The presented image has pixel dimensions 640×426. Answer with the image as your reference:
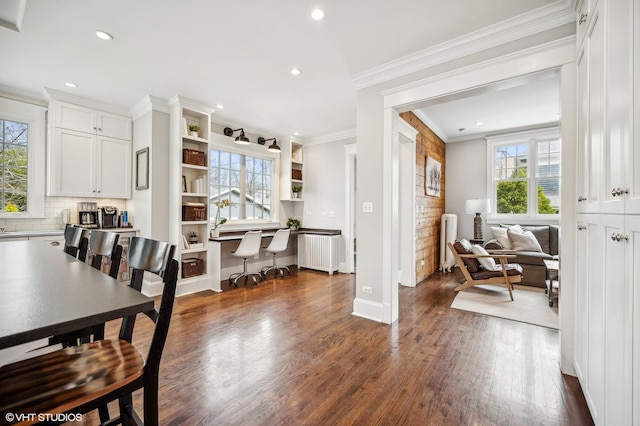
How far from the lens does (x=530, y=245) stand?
469cm

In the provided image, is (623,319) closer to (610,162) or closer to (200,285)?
(610,162)

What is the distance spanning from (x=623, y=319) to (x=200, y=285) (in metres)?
4.42

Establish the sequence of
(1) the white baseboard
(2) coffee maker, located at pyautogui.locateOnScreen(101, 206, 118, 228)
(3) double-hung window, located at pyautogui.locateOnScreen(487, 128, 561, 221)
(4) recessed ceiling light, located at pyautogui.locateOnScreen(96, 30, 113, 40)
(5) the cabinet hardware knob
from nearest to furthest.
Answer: (5) the cabinet hardware knob < (4) recessed ceiling light, located at pyautogui.locateOnScreen(96, 30, 113, 40) < (1) the white baseboard < (2) coffee maker, located at pyautogui.locateOnScreen(101, 206, 118, 228) < (3) double-hung window, located at pyautogui.locateOnScreen(487, 128, 561, 221)

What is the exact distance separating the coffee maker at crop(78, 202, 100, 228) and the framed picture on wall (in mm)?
5302

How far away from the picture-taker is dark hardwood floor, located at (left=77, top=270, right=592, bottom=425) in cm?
165

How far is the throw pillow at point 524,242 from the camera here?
15.4 feet

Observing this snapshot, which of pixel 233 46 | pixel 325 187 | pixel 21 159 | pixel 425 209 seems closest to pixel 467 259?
pixel 425 209

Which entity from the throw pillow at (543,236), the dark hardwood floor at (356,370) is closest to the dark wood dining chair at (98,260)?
the dark hardwood floor at (356,370)

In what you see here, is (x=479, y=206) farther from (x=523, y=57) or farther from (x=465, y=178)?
(x=523, y=57)

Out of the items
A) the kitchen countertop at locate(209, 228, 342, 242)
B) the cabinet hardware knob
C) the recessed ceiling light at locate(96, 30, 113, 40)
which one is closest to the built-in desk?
the kitchen countertop at locate(209, 228, 342, 242)

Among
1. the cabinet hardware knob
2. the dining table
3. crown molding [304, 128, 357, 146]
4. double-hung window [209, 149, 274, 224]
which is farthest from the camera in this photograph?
crown molding [304, 128, 357, 146]

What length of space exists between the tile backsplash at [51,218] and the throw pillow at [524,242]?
6746 millimetres

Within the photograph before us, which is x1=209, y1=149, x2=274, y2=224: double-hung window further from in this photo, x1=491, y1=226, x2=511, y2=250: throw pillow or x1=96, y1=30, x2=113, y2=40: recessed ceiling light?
x1=491, y1=226, x2=511, y2=250: throw pillow

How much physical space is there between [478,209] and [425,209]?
104 cm
